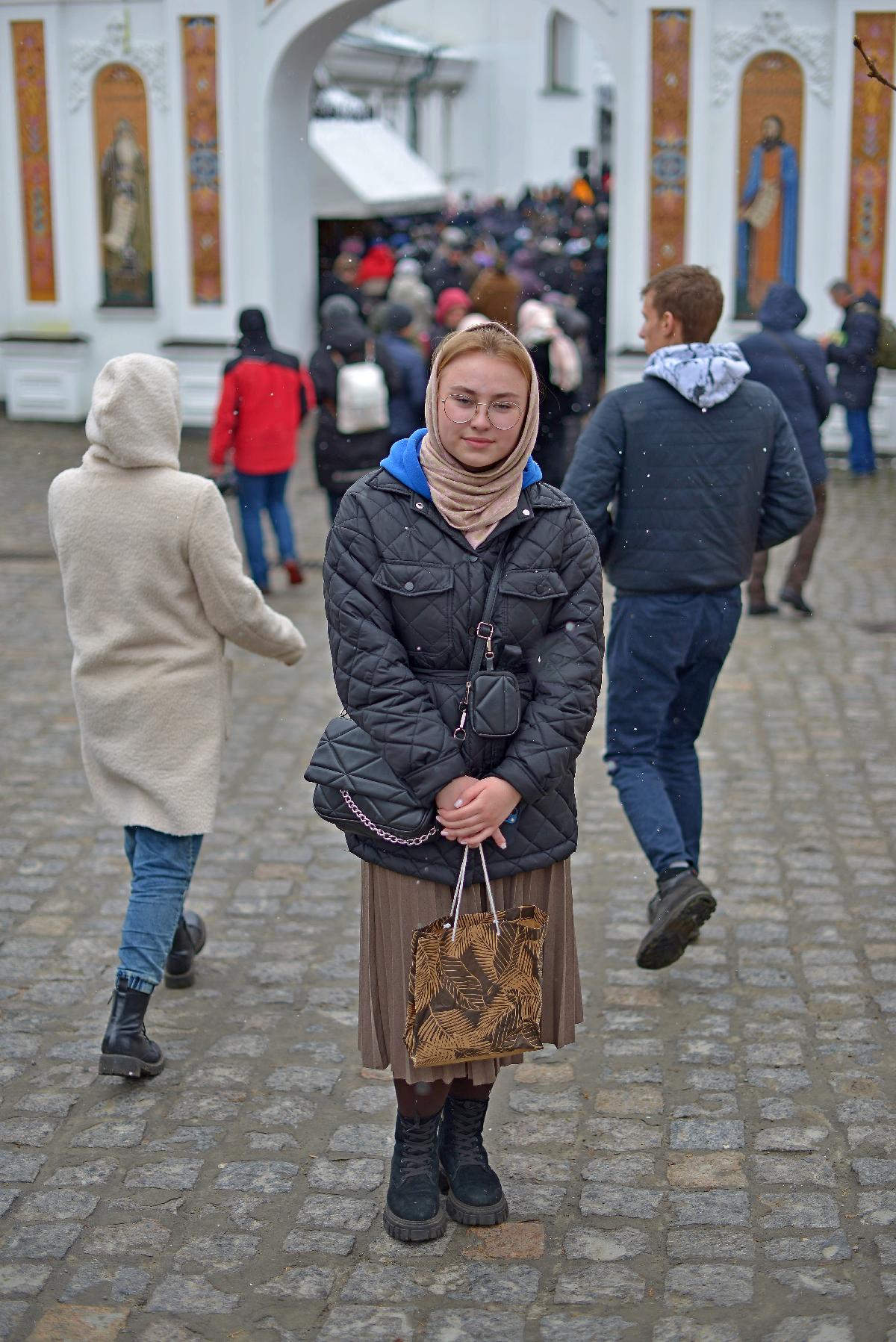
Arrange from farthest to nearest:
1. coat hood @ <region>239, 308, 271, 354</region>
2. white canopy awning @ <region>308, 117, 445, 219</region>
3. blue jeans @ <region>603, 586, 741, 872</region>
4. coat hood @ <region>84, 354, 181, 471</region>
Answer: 1. white canopy awning @ <region>308, 117, 445, 219</region>
2. coat hood @ <region>239, 308, 271, 354</region>
3. blue jeans @ <region>603, 586, 741, 872</region>
4. coat hood @ <region>84, 354, 181, 471</region>

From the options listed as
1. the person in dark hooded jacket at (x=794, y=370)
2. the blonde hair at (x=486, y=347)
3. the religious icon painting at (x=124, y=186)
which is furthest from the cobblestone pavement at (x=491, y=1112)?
the religious icon painting at (x=124, y=186)

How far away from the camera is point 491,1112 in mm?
3857

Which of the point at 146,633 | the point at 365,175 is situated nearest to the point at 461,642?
the point at 146,633

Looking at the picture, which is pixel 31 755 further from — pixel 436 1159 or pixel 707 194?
pixel 707 194

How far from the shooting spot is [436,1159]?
11.0ft

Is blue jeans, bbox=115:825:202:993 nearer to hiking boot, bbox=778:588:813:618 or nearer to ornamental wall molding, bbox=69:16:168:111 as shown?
hiking boot, bbox=778:588:813:618

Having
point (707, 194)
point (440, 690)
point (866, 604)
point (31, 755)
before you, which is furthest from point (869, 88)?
point (440, 690)

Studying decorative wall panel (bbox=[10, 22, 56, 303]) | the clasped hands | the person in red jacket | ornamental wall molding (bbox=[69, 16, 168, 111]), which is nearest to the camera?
the clasped hands

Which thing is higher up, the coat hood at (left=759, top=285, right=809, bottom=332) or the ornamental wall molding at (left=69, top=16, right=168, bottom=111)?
the ornamental wall molding at (left=69, top=16, right=168, bottom=111)

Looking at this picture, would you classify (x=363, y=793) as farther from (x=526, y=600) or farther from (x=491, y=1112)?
(x=491, y=1112)

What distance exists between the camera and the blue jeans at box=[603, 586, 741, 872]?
455cm

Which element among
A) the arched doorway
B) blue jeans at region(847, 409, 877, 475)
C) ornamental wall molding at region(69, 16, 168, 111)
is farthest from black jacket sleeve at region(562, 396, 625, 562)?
ornamental wall molding at region(69, 16, 168, 111)

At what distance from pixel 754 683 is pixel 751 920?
2.92m

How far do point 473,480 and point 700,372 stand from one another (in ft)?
5.19
